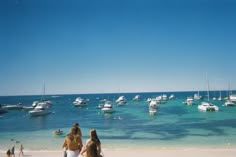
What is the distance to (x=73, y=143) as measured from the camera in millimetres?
9289

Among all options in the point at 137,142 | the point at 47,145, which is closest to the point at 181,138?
the point at 137,142

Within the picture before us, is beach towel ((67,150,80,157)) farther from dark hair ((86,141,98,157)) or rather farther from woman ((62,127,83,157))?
dark hair ((86,141,98,157))

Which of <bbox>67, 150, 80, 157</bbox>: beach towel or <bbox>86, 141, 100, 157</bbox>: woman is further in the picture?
<bbox>67, 150, 80, 157</bbox>: beach towel

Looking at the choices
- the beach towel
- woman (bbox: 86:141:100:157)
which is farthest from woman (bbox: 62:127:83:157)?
woman (bbox: 86:141:100:157)

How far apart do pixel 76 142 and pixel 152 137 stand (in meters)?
29.5

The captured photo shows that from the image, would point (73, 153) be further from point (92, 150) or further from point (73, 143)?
point (92, 150)

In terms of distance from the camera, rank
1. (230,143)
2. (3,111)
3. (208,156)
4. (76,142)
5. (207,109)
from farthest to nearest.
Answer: (3,111)
(207,109)
(230,143)
(208,156)
(76,142)

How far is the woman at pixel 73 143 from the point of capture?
9.25m

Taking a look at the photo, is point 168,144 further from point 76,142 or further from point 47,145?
point 76,142

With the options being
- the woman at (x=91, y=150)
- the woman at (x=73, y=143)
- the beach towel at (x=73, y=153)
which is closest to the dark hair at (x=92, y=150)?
the woman at (x=91, y=150)

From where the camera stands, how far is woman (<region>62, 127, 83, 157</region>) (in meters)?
9.25

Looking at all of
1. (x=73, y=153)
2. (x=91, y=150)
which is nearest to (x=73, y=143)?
(x=73, y=153)

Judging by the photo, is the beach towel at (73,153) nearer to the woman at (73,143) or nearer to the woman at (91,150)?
the woman at (73,143)

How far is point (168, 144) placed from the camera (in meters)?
32.3
